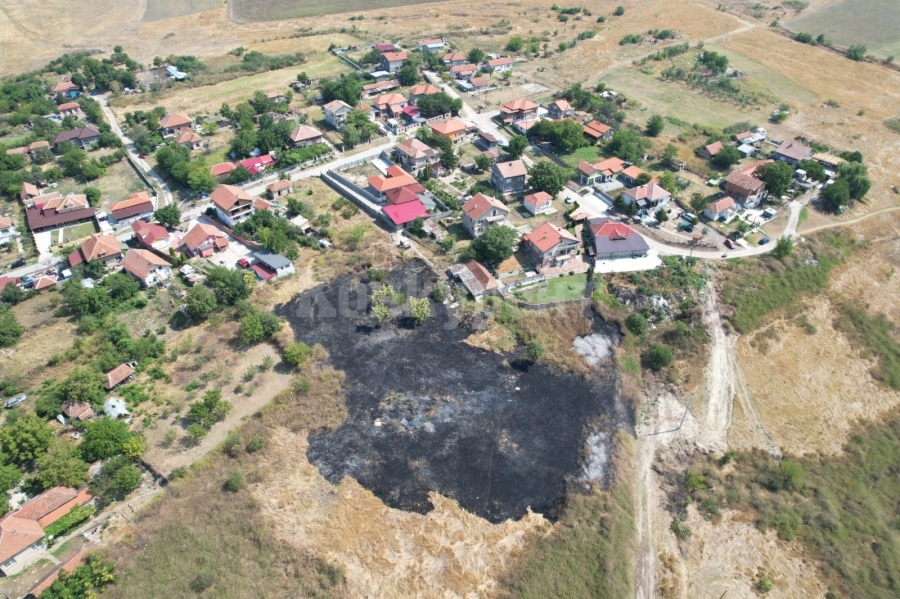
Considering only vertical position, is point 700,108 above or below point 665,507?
above

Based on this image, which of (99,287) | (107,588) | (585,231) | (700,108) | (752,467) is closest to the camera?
(107,588)

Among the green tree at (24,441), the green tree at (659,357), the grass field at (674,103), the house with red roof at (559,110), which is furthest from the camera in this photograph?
the grass field at (674,103)

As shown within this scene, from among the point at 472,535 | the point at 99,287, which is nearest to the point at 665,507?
the point at 472,535

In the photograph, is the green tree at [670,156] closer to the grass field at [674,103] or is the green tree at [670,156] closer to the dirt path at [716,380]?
the grass field at [674,103]

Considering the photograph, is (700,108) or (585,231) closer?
(585,231)

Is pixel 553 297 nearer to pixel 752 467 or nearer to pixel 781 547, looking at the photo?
pixel 752 467

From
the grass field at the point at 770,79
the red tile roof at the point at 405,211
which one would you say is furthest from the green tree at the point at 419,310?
the grass field at the point at 770,79

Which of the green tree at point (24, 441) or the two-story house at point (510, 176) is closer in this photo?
the green tree at point (24, 441)
